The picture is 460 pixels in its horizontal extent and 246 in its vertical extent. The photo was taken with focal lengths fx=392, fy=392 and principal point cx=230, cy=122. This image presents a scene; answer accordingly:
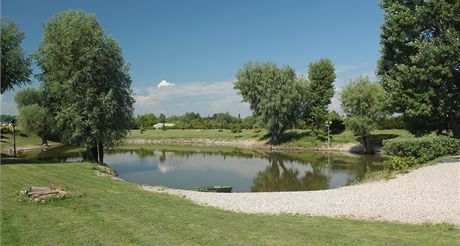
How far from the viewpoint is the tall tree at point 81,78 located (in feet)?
98.7

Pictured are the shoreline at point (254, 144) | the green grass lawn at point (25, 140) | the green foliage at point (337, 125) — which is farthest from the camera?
the green foliage at point (337, 125)

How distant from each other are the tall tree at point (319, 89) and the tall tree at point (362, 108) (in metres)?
13.0

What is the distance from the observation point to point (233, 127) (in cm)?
9794

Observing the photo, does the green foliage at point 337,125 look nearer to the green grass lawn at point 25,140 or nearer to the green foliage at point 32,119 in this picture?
the green foliage at point 32,119

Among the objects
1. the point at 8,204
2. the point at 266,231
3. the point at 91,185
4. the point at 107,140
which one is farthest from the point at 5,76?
the point at 266,231

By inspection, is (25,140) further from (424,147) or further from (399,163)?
(424,147)

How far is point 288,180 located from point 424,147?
982 centimetres

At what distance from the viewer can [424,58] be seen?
24047 mm

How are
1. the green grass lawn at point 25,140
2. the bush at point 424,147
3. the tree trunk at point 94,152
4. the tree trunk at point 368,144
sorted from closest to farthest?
the bush at point 424,147 → the tree trunk at point 94,152 → the tree trunk at point 368,144 → the green grass lawn at point 25,140

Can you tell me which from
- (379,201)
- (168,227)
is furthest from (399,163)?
(168,227)

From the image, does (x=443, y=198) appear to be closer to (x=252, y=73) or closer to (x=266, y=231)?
(x=266, y=231)

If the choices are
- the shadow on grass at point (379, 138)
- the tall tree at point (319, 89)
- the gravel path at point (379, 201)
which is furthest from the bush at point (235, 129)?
the gravel path at point (379, 201)

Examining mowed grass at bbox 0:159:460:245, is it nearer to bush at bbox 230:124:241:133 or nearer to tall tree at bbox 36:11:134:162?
tall tree at bbox 36:11:134:162

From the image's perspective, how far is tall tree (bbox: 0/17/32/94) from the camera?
84.6ft
